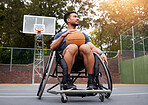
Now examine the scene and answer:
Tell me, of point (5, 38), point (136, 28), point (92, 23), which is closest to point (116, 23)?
point (92, 23)

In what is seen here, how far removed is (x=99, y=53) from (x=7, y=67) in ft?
37.8

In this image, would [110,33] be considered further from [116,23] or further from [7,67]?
[7,67]

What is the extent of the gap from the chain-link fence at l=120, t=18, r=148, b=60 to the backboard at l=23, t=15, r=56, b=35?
4973 millimetres

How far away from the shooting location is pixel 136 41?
11.7m

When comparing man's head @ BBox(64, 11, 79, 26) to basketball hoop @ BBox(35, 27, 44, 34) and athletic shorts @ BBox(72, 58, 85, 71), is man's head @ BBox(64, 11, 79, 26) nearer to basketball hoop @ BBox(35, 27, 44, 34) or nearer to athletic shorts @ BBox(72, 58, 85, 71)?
athletic shorts @ BBox(72, 58, 85, 71)

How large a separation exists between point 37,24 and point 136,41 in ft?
19.8

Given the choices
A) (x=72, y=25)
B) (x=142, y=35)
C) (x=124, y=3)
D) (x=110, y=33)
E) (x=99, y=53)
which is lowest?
(x=99, y=53)

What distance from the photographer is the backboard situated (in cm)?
1134

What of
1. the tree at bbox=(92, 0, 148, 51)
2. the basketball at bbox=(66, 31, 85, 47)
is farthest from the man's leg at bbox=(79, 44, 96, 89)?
the tree at bbox=(92, 0, 148, 51)

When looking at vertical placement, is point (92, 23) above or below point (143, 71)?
above

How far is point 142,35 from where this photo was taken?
1088 centimetres

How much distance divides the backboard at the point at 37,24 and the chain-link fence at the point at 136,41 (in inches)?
196

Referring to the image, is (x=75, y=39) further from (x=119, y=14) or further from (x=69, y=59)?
(x=119, y=14)

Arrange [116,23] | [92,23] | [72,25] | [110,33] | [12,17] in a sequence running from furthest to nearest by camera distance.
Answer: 1. [110,33]
2. [116,23]
3. [92,23]
4. [12,17]
5. [72,25]
